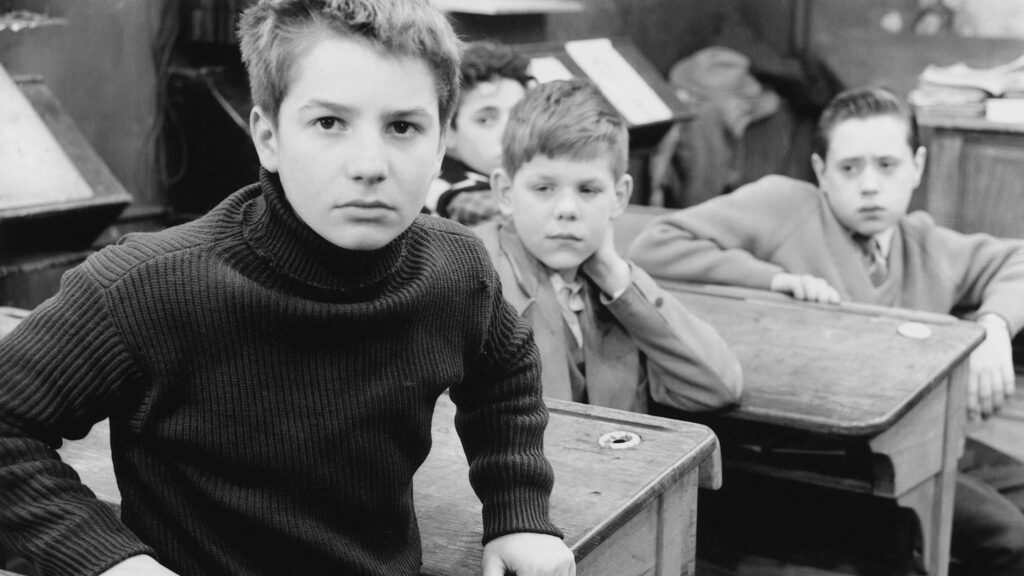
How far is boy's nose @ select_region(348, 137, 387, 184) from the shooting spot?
43.1 inches

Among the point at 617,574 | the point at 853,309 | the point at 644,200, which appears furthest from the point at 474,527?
the point at 644,200

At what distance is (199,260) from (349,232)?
0.14m

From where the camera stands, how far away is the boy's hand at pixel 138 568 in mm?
1062

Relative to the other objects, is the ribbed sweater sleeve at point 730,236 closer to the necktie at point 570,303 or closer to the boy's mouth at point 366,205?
the necktie at point 570,303

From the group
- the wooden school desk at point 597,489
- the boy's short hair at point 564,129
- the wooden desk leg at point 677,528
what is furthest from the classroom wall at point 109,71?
the wooden desk leg at point 677,528

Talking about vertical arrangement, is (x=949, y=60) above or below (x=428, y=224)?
below

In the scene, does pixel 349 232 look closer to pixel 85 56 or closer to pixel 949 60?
pixel 85 56

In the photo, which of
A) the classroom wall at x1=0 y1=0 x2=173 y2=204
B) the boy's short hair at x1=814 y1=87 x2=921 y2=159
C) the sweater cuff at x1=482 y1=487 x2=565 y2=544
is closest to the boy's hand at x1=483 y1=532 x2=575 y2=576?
the sweater cuff at x1=482 y1=487 x2=565 y2=544

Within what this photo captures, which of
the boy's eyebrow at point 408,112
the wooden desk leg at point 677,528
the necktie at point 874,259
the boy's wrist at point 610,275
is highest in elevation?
the boy's eyebrow at point 408,112

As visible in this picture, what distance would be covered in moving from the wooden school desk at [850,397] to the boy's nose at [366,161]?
1.06m

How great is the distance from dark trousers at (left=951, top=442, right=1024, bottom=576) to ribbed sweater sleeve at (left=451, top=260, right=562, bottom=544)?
5.55ft

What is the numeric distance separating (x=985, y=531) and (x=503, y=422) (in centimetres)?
175

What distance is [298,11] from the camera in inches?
44.8

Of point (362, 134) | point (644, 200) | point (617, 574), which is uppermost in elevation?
point (362, 134)
